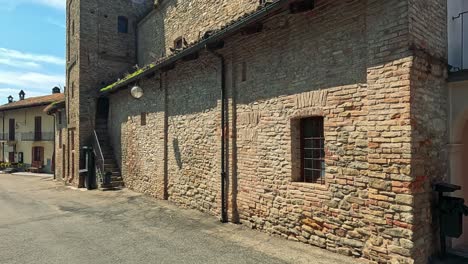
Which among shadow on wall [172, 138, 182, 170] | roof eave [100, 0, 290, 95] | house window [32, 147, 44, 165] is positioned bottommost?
house window [32, 147, 44, 165]

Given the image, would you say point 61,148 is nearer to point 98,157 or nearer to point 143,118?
point 98,157

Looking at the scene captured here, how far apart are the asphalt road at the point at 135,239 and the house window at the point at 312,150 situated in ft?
4.37

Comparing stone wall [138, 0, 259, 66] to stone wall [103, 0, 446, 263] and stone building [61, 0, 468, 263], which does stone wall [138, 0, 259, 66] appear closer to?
stone building [61, 0, 468, 263]

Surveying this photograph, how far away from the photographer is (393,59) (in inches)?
191

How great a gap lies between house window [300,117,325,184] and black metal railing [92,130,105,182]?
11.1m

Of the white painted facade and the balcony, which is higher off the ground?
the white painted facade

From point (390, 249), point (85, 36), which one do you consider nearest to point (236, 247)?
point (390, 249)

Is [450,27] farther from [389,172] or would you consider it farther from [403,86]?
[389,172]

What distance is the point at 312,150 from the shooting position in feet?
21.0

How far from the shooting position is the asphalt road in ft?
19.2

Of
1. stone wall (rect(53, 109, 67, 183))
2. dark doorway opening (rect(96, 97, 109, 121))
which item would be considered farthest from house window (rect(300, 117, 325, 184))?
stone wall (rect(53, 109, 67, 183))

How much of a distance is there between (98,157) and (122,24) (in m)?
7.36

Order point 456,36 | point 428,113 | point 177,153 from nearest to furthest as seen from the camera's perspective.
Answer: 1. point 428,113
2. point 456,36
3. point 177,153

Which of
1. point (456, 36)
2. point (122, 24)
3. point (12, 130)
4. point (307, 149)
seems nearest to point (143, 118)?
point (122, 24)
